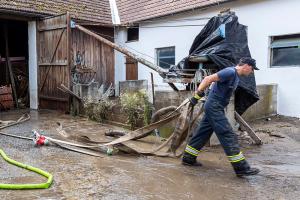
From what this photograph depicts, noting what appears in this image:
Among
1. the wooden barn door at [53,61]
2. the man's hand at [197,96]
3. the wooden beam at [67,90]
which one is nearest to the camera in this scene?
the man's hand at [197,96]

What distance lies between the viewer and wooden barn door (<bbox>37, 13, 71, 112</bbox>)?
1167cm

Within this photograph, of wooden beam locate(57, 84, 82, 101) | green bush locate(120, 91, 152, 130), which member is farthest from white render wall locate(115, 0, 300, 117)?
wooden beam locate(57, 84, 82, 101)

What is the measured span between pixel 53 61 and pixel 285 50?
8.08 meters

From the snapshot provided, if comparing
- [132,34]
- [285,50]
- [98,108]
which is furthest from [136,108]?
[132,34]

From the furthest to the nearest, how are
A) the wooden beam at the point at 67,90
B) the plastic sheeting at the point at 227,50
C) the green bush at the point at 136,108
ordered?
the wooden beam at the point at 67,90
the green bush at the point at 136,108
the plastic sheeting at the point at 227,50

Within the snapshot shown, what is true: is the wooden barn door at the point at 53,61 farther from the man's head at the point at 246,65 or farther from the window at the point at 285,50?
the man's head at the point at 246,65

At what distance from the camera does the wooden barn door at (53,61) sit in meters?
11.7

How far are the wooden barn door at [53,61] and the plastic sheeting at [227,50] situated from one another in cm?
557

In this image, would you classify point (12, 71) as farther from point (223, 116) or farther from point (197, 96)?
point (223, 116)

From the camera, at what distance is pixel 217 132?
5.11m

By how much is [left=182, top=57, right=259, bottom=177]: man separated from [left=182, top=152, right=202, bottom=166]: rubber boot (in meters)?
0.01

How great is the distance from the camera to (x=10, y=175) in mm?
4945

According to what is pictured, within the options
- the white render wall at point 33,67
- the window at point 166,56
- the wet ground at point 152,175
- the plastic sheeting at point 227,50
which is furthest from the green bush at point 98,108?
the window at point 166,56

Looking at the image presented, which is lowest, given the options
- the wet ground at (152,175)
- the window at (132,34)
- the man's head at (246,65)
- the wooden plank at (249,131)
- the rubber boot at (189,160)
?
the wet ground at (152,175)
